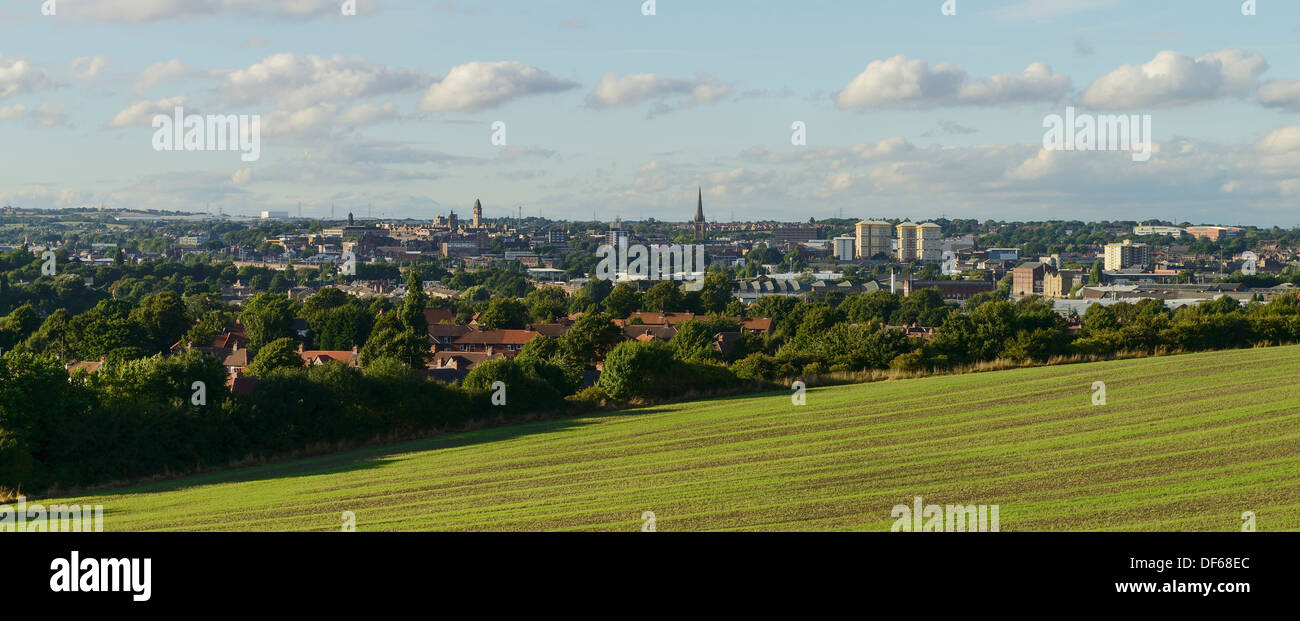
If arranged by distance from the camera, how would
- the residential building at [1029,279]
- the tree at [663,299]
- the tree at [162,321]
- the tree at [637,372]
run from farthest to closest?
1. the residential building at [1029,279]
2. the tree at [663,299]
3. the tree at [162,321]
4. the tree at [637,372]

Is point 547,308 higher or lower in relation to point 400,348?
higher

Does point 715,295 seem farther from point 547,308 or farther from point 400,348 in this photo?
point 400,348

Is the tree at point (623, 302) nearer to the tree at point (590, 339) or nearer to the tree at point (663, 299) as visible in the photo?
the tree at point (663, 299)

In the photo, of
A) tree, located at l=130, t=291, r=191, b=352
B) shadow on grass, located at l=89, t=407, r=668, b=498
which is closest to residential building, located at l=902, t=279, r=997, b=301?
tree, located at l=130, t=291, r=191, b=352

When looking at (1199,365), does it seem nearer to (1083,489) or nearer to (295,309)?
(1083,489)

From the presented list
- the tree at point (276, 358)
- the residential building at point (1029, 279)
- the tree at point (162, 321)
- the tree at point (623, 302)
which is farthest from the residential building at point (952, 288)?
the tree at point (276, 358)

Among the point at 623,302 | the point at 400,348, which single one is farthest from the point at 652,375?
the point at 623,302

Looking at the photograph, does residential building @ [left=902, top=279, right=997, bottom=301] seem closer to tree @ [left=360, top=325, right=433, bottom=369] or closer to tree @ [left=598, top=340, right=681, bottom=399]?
tree @ [left=360, top=325, right=433, bottom=369]
